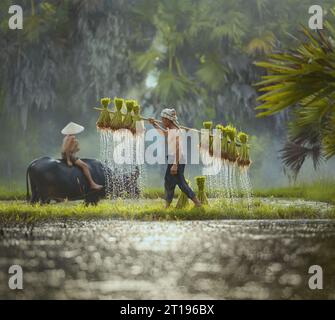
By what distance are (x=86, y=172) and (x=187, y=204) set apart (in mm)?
935

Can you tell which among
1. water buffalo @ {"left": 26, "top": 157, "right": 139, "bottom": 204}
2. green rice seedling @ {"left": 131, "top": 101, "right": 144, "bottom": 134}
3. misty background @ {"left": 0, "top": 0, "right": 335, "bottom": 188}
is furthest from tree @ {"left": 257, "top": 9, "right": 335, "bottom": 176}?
water buffalo @ {"left": 26, "top": 157, "right": 139, "bottom": 204}

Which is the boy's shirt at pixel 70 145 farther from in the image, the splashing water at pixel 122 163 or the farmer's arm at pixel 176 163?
the farmer's arm at pixel 176 163

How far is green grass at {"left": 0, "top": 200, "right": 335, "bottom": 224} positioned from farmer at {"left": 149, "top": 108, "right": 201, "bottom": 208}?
102 millimetres

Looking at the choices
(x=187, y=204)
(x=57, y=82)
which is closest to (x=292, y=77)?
(x=187, y=204)

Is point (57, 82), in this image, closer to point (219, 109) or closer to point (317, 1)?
point (219, 109)

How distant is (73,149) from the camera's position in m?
5.93

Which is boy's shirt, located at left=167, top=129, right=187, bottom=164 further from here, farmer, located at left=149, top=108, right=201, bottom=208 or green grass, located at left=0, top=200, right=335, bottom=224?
green grass, located at left=0, top=200, right=335, bottom=224

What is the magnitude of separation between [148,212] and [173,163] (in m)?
0.46

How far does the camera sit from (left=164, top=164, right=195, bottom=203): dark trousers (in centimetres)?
568

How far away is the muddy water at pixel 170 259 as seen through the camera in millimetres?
4168

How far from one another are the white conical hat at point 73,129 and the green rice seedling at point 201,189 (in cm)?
109

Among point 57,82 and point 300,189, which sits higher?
point 57,82

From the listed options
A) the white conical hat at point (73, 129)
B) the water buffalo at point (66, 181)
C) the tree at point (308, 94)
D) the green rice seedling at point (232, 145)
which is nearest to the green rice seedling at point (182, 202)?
the water buffalo at point (66, 181)
